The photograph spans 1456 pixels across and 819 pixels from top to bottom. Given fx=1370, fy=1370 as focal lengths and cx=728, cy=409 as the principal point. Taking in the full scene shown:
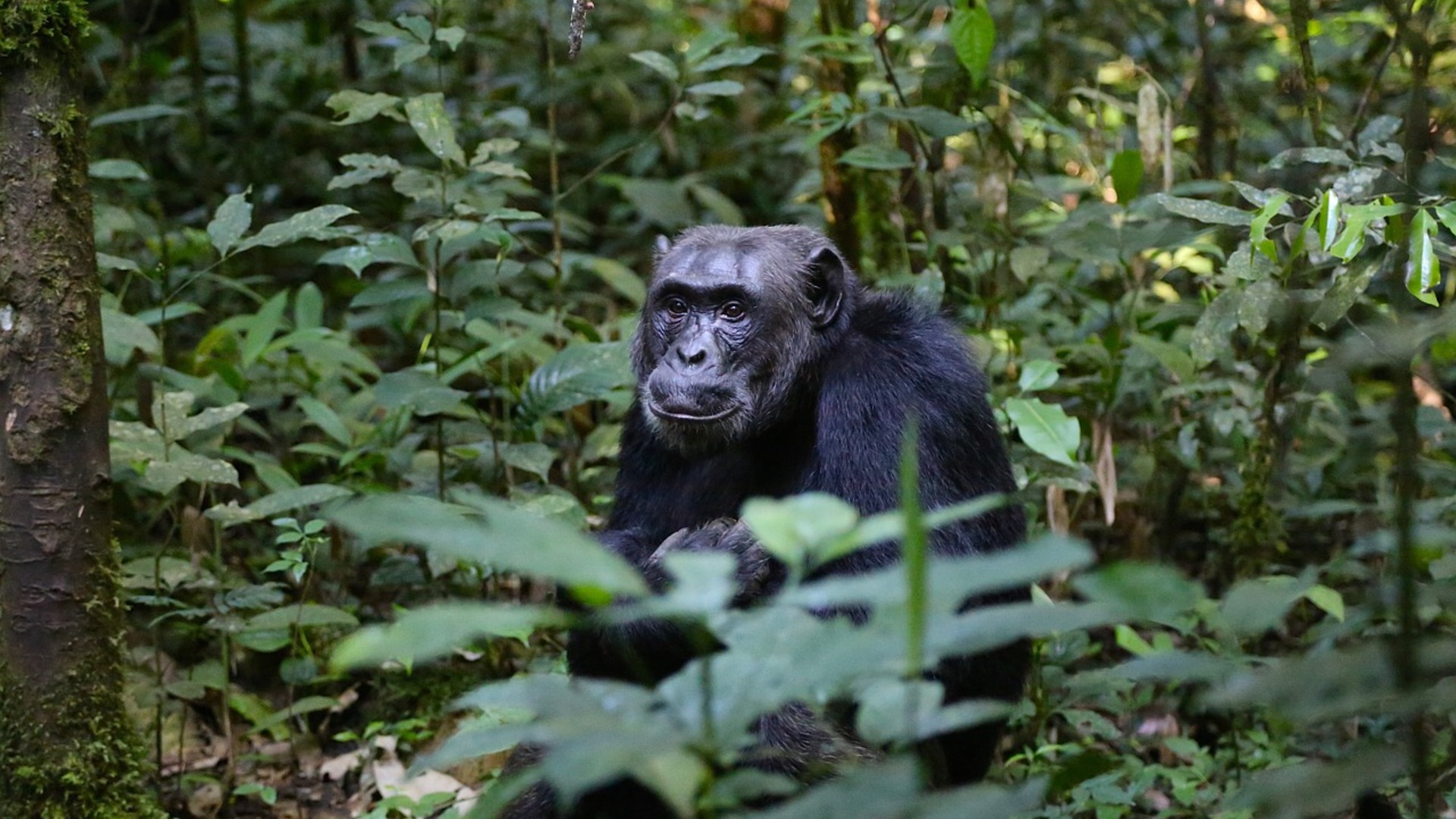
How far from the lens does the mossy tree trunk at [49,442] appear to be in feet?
14.1

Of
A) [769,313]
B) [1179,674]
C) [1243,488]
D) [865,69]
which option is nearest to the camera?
[1179,674]

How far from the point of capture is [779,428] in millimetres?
5418

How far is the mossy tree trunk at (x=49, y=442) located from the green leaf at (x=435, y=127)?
1.74 meters

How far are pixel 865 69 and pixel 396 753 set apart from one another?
533 centimetres

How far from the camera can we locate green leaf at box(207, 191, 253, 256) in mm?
5477

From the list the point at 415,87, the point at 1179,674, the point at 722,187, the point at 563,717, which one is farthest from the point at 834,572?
the point at 415,87

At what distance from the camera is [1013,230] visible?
7512 millimetres

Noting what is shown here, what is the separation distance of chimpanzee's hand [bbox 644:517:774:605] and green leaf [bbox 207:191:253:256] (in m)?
2.21

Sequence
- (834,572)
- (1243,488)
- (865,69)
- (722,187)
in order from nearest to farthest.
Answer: (834,572) < (1243,488) < (865,69) < (722,187)

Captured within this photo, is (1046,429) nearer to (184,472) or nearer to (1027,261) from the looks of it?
(1027,261)

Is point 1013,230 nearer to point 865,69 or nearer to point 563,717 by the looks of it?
point 865,69

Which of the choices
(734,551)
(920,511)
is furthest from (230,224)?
(920,511)

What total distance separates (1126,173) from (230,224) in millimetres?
4013

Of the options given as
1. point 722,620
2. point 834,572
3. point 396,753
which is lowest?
point 396,753
